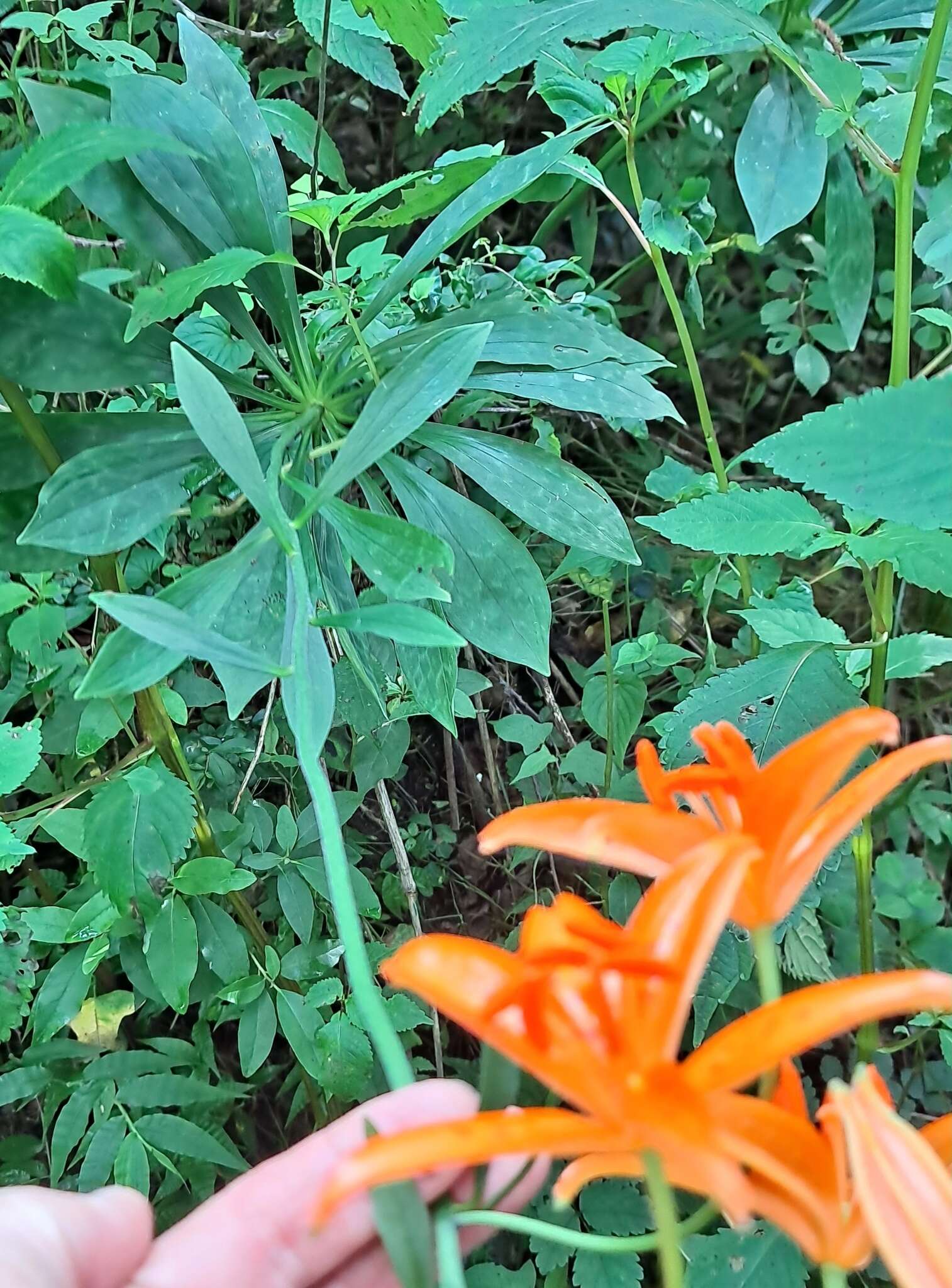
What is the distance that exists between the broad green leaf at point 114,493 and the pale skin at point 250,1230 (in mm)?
371

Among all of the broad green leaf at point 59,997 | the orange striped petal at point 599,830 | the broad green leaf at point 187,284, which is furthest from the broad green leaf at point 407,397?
the broad green leaf at point 59,997

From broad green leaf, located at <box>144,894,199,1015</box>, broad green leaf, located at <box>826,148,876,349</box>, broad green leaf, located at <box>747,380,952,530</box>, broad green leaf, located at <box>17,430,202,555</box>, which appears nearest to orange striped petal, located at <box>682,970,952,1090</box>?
broad green leaf, located at <box>747,380,952,530</box>

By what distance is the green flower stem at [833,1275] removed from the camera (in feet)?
0.93

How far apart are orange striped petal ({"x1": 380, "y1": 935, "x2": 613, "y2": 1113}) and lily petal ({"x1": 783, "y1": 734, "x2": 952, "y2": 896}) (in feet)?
0.32

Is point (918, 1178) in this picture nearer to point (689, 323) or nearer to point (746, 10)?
point (746, 10)

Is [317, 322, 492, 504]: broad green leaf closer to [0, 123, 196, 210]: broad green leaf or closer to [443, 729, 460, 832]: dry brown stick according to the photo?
[0, 123, 196, 210]: broad green leaf

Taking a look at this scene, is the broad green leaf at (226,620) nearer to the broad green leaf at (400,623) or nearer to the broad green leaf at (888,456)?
the broad green leaf at (400,623)

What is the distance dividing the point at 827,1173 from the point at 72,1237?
425 mm

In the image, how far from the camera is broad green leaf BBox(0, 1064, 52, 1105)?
771mm

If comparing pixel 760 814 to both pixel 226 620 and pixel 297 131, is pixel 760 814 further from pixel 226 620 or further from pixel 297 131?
pixel 297 131

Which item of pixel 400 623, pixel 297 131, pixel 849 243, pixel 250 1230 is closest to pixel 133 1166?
pixel 250 1230

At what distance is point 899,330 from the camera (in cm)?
58

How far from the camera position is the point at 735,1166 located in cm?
24

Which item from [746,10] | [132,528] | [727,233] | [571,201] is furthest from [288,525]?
[727,233]
